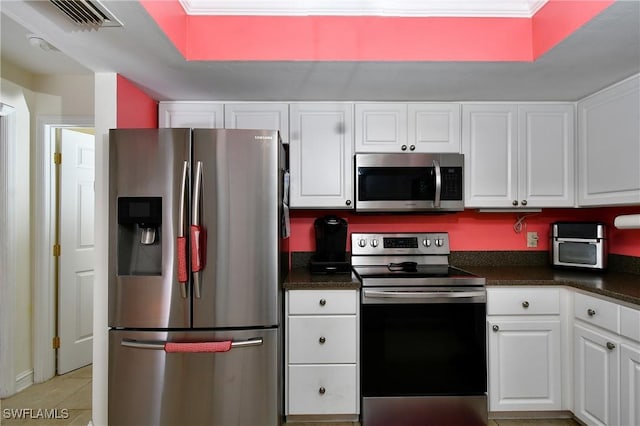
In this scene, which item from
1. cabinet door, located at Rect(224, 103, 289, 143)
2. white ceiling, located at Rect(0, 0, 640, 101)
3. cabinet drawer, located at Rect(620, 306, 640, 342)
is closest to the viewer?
white ceiling, located at Rect(0, 0, 640, 101)

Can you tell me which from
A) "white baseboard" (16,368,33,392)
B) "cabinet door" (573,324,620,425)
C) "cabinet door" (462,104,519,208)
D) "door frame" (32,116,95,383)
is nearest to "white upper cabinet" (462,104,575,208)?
"cabinet door" (462,104,519,208)

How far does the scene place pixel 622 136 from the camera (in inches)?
78.0

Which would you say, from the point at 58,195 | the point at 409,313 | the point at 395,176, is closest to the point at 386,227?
the point at 395,176

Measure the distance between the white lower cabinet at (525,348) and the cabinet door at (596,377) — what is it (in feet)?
0.32

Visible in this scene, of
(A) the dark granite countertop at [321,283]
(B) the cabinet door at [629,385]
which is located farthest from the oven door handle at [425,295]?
(B) the cabinet door at [629,385]

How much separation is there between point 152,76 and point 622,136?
9.28ft

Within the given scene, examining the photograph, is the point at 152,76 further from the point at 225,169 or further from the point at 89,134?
the point at 89,134

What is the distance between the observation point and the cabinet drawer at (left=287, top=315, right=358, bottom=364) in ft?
6.48

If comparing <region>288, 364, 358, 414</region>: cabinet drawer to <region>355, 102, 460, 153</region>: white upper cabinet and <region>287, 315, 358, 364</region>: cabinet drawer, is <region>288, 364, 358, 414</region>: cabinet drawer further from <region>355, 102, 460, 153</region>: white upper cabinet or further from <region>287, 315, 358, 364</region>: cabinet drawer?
<region>355, 102, 460, 153</region>: white upper cabinet

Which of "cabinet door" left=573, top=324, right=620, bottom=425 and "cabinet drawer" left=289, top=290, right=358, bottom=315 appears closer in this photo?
"cabinet door" left=573, top=324, right=620, bottom=425

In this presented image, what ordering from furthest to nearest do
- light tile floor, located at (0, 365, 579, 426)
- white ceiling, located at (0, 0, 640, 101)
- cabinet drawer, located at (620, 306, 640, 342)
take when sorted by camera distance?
light tile floor, located at (0, 365, 579, 426), cabinet drawer, located at (620, 306, 640, 342), white ceiling, located at (0, 0, 640, 101)

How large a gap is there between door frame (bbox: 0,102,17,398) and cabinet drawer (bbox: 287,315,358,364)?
79.1 inches

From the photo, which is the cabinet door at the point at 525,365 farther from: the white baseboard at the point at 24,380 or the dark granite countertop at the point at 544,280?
the white baseboard at the point at 24,380

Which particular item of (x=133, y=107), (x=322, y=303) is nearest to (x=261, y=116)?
(x=133, y=107)
